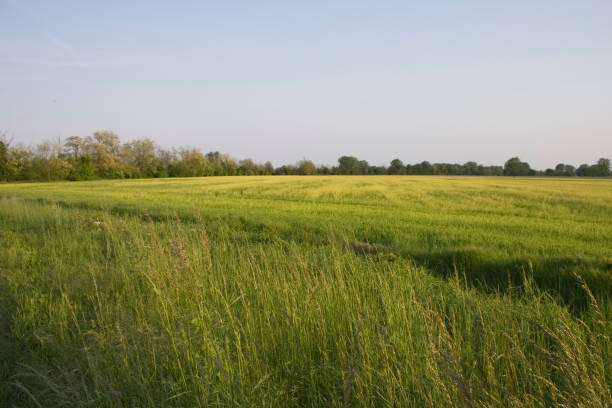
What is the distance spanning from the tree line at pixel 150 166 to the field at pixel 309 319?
6097 centimetres

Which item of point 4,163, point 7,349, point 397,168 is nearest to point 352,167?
point 397,168

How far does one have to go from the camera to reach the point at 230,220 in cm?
1055

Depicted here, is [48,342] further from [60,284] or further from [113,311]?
[60,284]

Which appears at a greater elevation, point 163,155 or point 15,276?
point 163,155

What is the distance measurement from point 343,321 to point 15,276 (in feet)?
17.6

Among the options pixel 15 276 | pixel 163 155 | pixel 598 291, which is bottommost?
pixel 598 291

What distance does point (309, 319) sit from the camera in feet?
9.42

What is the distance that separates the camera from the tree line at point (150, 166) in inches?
2275

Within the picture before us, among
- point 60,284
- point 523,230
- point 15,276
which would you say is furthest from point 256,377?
point 523,230

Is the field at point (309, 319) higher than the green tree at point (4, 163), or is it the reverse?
the green tree at point (4, 163)

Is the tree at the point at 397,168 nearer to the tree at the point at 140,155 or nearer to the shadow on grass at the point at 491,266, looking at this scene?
the tree at the point at 140,155

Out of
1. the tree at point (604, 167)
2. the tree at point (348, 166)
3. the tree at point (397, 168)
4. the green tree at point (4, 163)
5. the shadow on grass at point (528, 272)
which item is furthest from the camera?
the tree at point (397, 168)

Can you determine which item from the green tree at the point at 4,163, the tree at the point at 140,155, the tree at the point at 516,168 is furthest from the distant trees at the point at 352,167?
the green tree at the point at 4,163

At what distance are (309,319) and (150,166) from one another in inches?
3330
